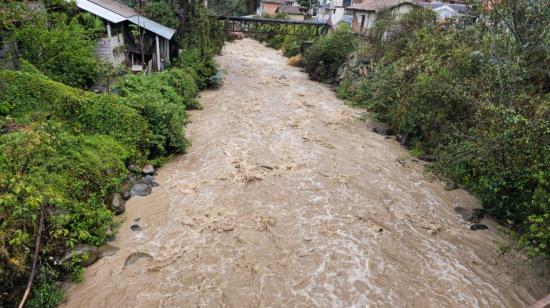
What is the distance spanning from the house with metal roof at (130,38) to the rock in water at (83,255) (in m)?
10.9

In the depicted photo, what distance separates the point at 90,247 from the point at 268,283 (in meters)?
3.80

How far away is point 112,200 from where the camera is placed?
8.66 m

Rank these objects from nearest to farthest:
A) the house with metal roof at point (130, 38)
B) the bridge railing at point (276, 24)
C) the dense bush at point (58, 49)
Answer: the dense bush at point (58, 49) < the house with metal roof at point (130, 38) < the bridge railing at point (276, 24)

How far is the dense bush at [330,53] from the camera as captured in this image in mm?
23688

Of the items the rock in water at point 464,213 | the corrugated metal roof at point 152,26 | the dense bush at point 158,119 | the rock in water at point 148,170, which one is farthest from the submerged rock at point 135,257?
the corrugated metal roof at point 152,26

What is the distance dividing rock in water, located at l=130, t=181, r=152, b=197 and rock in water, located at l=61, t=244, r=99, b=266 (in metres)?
2.46

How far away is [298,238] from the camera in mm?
8383

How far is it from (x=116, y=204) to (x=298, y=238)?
15.2 ft

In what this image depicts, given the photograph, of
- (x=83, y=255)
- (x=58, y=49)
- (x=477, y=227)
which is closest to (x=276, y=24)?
(x=58, y=49)

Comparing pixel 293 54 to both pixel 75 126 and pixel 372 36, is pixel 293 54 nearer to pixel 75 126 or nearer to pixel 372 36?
pixel 372 36

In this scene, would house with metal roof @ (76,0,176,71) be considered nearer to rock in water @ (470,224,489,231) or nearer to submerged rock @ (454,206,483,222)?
submerged rock @ (454,206,483,222)

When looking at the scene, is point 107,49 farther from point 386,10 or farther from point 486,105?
point 386,10

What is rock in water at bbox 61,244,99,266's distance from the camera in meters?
6.75

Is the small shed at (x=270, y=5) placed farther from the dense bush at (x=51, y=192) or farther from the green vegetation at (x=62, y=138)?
the dense bush at (x=51, y=192)
